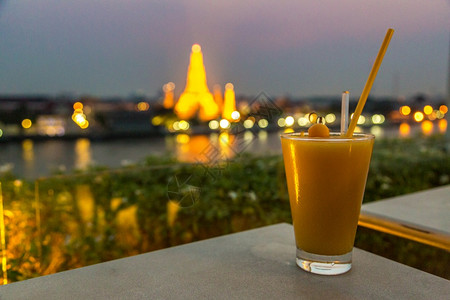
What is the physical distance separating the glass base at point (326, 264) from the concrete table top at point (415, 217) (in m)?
0.25

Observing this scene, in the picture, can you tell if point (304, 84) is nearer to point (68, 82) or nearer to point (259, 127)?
point (259, 127)

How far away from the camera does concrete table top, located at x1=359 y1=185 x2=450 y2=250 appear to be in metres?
0.69

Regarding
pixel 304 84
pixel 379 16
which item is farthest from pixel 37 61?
pixel 379 16

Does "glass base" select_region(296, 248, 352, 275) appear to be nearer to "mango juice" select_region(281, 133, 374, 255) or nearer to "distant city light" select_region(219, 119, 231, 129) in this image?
"mango juice" select_region(281, 133, 374, 255)

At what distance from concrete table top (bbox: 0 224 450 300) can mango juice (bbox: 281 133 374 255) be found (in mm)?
48

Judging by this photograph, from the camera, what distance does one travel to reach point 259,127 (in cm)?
168

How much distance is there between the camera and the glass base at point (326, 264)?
52cm

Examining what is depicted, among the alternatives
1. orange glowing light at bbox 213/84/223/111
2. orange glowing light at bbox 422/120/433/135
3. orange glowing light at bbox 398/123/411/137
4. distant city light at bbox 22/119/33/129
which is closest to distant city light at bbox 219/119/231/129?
orange glowing light at bbox 398/123/411/137

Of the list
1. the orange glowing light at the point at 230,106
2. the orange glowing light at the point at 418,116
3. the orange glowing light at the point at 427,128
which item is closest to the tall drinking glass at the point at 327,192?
the orange glowing light at the point at 230,106

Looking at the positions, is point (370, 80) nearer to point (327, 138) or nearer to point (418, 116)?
point (327, 138)

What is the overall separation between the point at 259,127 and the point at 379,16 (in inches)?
61.9

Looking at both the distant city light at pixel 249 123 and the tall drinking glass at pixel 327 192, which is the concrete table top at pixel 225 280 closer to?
the tall drinking glass at pixel 327 192

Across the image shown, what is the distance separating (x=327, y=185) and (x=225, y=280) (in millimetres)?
178

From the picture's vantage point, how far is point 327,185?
0.51 metres
